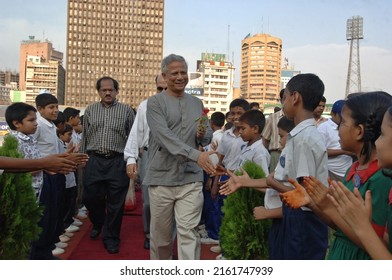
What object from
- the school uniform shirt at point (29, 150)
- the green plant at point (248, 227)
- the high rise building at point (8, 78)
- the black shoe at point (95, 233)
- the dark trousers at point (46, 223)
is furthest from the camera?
the high rise building at point (8, 78)

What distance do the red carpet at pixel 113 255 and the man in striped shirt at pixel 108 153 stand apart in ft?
0.49

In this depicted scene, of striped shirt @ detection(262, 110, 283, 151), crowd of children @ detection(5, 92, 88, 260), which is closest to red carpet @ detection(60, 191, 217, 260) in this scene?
crowd of children @ detection(5, 92, 88, 260)

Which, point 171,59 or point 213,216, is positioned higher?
point 171,59

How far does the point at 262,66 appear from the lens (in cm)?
14488

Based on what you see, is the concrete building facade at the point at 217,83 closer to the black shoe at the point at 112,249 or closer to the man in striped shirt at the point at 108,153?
the man in striped shirt at the point at 108,153

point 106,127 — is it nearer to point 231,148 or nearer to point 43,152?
point 43,152

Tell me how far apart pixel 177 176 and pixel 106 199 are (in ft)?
7.01

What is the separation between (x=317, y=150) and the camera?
92.4 inches

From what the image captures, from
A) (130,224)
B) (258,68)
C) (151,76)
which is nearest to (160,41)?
(151,76)

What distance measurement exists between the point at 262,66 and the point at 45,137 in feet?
474

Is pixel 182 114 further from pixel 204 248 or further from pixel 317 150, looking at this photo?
pixel 204 248

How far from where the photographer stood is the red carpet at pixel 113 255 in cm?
461

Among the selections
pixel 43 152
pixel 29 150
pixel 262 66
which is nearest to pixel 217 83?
pixel 262 66

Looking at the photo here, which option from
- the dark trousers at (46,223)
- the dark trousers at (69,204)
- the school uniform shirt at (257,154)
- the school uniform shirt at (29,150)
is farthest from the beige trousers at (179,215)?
the dark trousers at (69,204)
